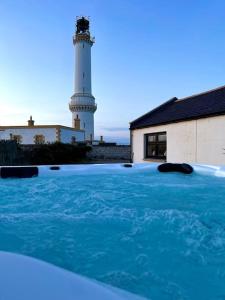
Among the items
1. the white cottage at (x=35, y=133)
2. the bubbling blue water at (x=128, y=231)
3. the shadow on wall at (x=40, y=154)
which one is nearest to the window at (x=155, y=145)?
the bubbling blue water at (x=128, y=231)

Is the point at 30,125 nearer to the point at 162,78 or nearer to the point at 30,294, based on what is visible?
the point at 162,78

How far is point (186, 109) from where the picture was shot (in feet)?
35.8

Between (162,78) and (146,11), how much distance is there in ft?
10.4

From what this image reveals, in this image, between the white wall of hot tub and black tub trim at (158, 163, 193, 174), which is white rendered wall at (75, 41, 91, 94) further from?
black tub trim at (158, 163, 193, 174)

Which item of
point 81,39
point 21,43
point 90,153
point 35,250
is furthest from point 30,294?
point 81,39

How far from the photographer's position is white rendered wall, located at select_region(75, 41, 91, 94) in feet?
103

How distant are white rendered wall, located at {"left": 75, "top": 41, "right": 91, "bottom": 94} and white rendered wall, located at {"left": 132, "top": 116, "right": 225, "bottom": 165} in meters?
21.2

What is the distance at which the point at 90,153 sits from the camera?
21.1 m

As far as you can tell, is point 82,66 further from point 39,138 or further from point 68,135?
point 39,138

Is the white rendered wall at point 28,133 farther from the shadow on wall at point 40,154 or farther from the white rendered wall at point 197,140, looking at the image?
the white rendered wall at point 197,140

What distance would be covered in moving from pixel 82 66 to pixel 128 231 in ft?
98.3

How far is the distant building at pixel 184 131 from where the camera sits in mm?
8820

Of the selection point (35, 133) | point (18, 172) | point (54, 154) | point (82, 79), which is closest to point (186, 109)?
point (18, 172)

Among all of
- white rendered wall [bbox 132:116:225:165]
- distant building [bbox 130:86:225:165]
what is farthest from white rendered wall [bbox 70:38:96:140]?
white rendered wall [bbox 132:116:225:165]
